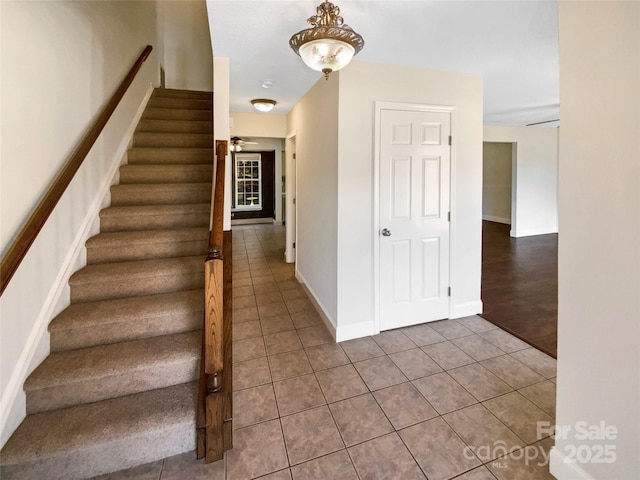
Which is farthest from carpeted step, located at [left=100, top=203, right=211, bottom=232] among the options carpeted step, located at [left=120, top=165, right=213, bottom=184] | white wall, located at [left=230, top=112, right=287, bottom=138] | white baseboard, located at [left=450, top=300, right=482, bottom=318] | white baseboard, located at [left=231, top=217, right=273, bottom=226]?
white baseboard, located at [left=231, top=217, right=273, bottom=226]

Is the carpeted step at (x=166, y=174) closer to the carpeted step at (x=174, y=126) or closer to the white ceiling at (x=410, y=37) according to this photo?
the carpeted step at (x=174, y=126)

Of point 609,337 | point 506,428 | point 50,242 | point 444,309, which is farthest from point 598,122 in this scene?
point 50,242

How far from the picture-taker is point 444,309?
10.5 ft

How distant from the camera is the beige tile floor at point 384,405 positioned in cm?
159

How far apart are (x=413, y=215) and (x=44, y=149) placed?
2782mm

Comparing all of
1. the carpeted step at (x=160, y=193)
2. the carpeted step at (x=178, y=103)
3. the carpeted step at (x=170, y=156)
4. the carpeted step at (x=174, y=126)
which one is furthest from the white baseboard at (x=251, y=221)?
the carpeted step at (x=160, y=193)

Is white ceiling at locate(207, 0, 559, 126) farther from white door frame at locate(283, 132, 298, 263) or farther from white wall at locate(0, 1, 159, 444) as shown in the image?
white door frame at locate(283, 132, 298, 263)

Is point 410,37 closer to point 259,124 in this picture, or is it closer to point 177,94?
point 259,124

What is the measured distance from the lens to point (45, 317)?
188 cm

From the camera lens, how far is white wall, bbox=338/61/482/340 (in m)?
2.73

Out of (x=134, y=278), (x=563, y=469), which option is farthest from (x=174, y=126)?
(x=563, y=469)

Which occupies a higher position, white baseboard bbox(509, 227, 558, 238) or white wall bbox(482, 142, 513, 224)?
white wall bbox(482, 142, 513, 224)

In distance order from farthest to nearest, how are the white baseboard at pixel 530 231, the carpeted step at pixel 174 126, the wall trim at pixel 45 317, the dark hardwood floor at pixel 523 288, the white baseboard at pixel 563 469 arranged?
1. the white baseboard at pixel 530 231
2. the carpeted step at pixel 174 126
3. the dark hardwood floor at pixel 523 288
4. the wall trim at pixel 45 317
5. the white baseboard at pixel 563 469

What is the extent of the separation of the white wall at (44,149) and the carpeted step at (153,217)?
125mm
